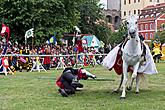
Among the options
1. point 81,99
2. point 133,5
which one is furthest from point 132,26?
point 133,5

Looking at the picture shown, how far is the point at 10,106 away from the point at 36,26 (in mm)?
29054

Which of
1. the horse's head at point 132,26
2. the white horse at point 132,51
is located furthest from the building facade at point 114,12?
the horse's head at point 132,26

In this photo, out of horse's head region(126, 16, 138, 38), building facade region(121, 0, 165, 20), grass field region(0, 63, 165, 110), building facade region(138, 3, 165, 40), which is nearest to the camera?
grass field region(0, 63, 165, 110)

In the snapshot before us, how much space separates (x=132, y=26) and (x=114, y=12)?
118m

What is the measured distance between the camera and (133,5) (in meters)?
124

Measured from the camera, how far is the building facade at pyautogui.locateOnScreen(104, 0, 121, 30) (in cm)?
12525

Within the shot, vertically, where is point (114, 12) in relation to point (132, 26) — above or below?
above

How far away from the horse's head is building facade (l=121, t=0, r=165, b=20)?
106539mm

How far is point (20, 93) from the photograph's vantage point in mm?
12094

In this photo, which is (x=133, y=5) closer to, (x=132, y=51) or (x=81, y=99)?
(x=132, y=51)

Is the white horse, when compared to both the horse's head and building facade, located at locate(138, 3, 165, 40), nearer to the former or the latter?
the horse's head

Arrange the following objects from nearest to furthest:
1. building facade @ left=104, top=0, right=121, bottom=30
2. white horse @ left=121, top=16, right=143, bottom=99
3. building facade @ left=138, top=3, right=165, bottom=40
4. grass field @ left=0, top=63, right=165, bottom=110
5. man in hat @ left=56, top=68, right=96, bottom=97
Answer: grass field @ left=0, top=63, right=165, bottom=110, white horse @ left=121, top=16, right=143, bottom=99, man in hat @ left=56, top=68, right=96, bottom=97, building facade @ left=138, top=3, right=165, bottom=40, building facade @ left=104, top=0, right=121, bottom=30

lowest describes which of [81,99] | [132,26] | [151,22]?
[81,99]

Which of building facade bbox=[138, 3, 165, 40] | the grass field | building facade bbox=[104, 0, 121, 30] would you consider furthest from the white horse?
building facade bbox=[104, 0, 121, 30]
